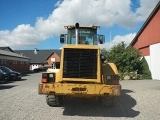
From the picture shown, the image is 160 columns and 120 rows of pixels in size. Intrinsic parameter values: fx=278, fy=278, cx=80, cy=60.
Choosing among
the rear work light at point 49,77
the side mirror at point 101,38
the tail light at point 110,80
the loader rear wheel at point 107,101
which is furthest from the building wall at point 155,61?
the rear work light at point 49,77

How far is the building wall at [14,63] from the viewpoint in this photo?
167 feet

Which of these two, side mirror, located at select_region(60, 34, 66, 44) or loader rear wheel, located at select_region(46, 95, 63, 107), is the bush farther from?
loader rear wheel, located at select_region(46, 95, 63, 107)

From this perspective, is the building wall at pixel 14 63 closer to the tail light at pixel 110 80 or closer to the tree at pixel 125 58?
the tree at pixel 125 58

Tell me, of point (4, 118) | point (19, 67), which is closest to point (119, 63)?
point (4, 118)

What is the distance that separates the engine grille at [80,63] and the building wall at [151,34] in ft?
58.6

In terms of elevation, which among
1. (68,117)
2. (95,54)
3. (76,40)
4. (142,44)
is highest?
(142,44)

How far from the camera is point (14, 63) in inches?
2331

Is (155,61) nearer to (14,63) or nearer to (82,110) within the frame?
(82,110)

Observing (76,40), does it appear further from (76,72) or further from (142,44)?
(142,44)

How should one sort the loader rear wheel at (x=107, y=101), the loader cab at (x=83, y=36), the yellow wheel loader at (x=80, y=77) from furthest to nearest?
the loader cab at (x=83, y=36) → the loader rear wheel at (x=107, y=101) → the yellow wheel loader at (x=80, y=77)

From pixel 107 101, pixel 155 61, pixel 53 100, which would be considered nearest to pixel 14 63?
pixel 155 61

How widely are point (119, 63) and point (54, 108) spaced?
18195 mm

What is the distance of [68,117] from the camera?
9094 mm

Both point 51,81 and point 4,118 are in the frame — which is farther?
point 51,81
